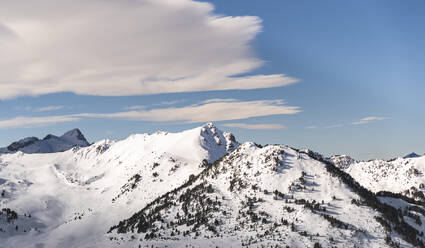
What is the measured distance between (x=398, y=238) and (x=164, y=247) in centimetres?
10967

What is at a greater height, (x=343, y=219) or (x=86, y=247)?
(x=343, y=219)

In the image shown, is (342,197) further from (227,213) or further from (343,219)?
(227,213)

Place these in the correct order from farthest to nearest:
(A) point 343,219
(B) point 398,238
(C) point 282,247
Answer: (A) point 343,219 → (B) point 398,238 → (C) point 282,247

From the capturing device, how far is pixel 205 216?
194125 mm

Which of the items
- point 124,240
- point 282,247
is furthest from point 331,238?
point 124,240

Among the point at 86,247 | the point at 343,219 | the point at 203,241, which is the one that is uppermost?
the point at 343,219

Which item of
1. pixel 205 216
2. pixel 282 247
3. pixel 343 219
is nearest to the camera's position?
pixel 282 247

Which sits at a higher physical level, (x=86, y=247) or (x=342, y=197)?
(x=342, y=197)

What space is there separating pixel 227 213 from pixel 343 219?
63259 mm

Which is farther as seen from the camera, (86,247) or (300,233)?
(86,247)

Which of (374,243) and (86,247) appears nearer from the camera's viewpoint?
(374,243)

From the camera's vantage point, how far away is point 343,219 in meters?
169

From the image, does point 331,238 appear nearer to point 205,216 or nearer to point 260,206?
point 260,206

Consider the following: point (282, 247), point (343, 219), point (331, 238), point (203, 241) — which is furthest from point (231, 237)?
point (343, 219)
